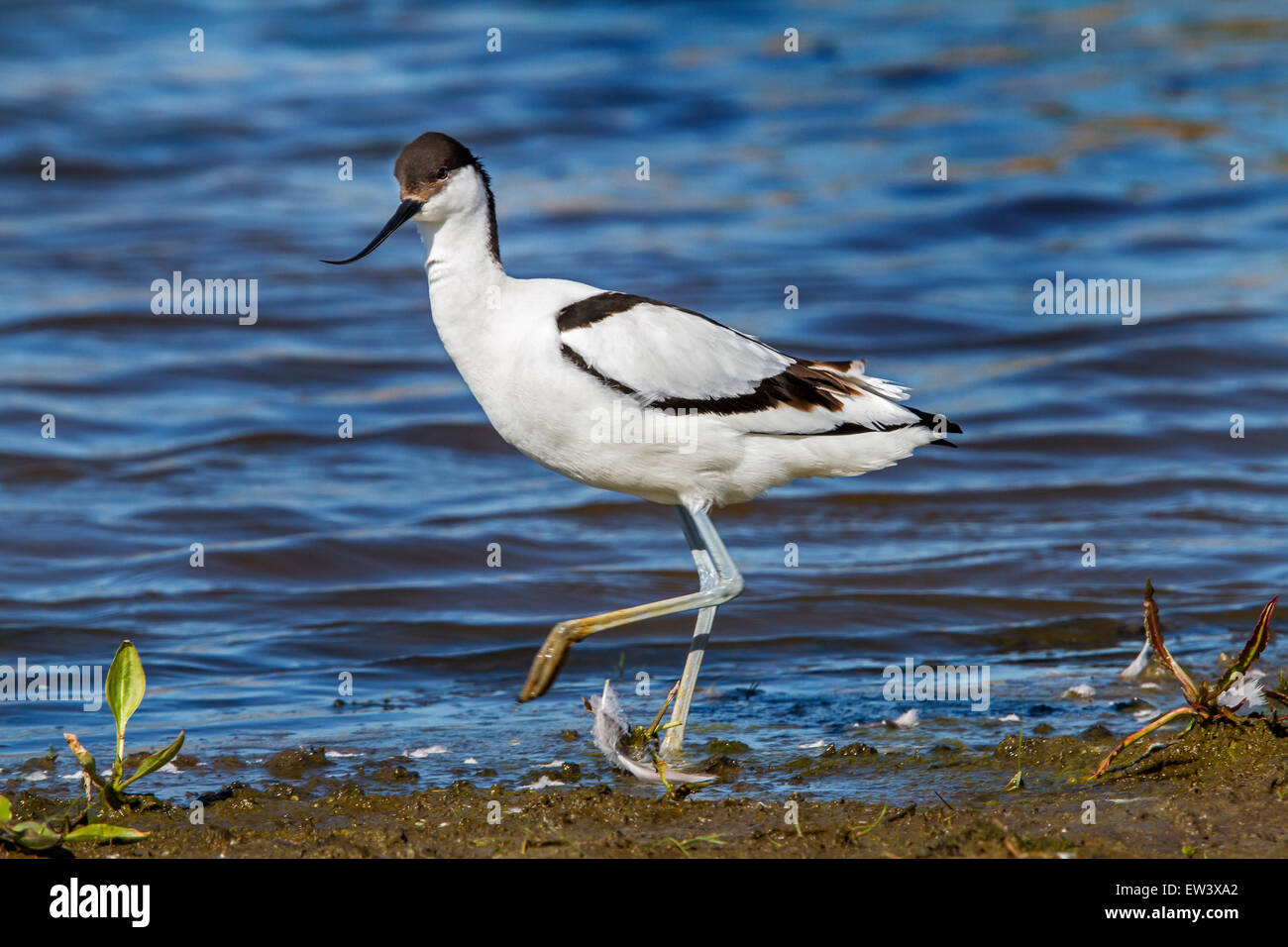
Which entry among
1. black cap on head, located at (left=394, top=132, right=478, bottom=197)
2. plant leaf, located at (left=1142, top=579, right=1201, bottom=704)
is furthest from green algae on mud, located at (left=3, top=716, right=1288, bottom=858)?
black cap on head, located at (left=394, top=132, right=478, bottom=197)

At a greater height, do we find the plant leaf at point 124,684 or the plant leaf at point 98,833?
the plant leaf at point 124,684

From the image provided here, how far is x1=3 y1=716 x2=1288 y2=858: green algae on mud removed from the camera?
3.94 metres

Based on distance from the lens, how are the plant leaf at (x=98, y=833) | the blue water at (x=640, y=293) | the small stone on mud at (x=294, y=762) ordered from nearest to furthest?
the plant leaf at (x=98, y=833) → the small stone on mud at (x=294, y=762) → the blue water at (x=640, y=293)

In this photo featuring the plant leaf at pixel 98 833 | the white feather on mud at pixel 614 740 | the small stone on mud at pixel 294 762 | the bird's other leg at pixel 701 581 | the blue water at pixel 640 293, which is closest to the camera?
the plant leaf at pixel 98 833

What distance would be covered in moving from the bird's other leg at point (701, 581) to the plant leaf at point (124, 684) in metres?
1.80

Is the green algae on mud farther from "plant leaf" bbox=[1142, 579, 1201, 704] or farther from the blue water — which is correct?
the blue water

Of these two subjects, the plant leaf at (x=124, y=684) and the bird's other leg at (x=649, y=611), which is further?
the bird's other leg at (x=649, y=611)

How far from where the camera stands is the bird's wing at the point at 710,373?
16.8ft

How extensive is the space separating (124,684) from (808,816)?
204 cm

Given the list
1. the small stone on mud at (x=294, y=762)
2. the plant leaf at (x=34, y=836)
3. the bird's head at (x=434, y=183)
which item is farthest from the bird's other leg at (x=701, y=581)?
the plant leaf at (x=34, y=836)

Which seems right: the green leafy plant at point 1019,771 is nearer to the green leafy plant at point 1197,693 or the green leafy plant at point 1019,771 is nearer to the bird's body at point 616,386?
the green leafy plant at point 1197,693

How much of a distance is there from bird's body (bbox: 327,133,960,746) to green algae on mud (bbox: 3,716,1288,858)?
30.7 inches

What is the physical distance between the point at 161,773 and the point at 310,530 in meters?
3.76
